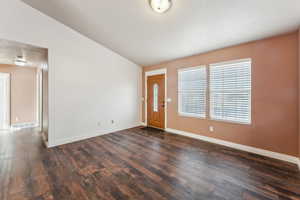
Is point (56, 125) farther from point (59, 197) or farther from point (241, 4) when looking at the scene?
point (241, 4)

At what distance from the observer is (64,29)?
3307 millimetres

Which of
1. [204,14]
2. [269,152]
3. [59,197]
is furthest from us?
[269,152]

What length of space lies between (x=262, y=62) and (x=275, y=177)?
7.02 ft

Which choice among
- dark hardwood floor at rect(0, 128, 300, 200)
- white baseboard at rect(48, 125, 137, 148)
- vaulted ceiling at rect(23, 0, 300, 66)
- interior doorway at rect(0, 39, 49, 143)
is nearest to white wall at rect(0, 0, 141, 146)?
white baseboard at rect(48, 125, 137, 148)

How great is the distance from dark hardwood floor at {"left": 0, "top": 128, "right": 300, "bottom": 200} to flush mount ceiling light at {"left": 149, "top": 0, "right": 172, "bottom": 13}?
9.16 ft

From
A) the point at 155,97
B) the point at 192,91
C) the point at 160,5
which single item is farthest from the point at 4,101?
the point at 192,91

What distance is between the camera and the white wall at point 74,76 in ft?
9.11

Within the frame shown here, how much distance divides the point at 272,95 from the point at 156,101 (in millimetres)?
3242

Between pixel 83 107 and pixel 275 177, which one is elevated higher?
pixel 83 107

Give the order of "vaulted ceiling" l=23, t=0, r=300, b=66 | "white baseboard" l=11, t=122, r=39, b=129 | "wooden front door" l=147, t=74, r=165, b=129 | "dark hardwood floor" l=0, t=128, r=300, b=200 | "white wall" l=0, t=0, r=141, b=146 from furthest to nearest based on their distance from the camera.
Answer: "white baseboard" l=11, t=122, r=39, b=129 → "wooden front door" l=147, t=74, r=165, b=129 → "white wall" l=0, t=0, r=141, b=146 → "vaulted ceiling" l=23, t=0, r=300, b=66 → "dark hardwood floor" l=0, t=128, r=300, b=200

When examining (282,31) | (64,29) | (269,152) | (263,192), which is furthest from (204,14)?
(64,29)

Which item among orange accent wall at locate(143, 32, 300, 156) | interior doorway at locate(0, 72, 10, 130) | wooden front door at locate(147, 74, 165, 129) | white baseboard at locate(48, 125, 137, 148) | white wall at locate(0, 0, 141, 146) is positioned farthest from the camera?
interior doorway at locate(0, 72, 10, 130)

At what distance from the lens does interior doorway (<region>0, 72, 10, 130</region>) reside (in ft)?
15.8

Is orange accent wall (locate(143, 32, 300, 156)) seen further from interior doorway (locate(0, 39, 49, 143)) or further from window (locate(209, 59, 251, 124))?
interior doorway (locate(0, 39, 49, 143))
